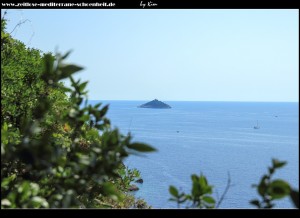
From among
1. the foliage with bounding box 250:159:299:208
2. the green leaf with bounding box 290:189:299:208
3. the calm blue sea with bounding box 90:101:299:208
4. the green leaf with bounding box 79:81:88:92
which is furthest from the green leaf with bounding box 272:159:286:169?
the calm blue sea with bounding box 90:101:299:208

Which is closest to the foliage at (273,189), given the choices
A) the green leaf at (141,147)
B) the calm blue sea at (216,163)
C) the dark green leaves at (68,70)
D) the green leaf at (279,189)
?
the green leaf at (279,189)

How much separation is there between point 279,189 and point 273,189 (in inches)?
1.5

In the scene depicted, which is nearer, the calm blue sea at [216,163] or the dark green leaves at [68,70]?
the dark green leaves at [68,70]

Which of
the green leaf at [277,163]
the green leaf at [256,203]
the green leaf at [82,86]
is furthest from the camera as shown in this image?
the green leaf at [82,86]

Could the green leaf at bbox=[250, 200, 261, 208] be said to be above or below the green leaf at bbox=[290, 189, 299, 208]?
below

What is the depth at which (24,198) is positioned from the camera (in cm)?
220

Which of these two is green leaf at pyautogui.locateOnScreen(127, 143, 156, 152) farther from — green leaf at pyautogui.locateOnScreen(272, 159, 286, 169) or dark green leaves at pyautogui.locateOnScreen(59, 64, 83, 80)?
green leaf at pyautogui.locateOnScreen(272, 159, 286, 169)

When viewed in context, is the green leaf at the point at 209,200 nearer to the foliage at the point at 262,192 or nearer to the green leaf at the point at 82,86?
the foliage at the point at 262,192

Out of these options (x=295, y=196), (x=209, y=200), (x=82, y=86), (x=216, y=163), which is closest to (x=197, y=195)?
(x=209, y=200)

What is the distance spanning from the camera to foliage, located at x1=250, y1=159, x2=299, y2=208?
6.41 ft

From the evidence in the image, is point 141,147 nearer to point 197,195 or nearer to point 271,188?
point 197,195

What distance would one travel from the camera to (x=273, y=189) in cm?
203

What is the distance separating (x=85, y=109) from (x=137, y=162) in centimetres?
9303

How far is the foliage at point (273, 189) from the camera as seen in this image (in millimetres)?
1954
